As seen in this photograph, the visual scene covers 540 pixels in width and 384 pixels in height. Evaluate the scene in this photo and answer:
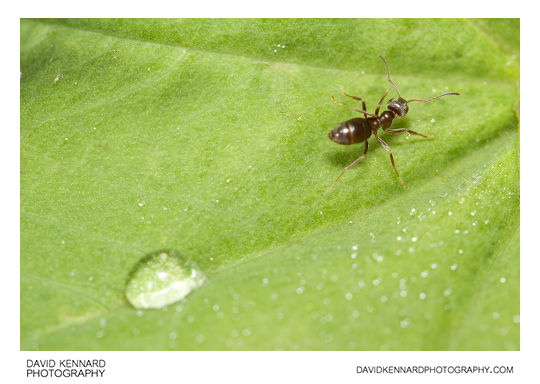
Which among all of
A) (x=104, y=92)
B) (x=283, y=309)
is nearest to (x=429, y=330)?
(x=283, y=309)

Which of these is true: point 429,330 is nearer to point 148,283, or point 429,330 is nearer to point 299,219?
point 299,219

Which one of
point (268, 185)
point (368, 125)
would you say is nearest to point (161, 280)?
point (268, 185)

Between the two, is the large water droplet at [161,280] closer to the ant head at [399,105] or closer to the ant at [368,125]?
the ant at [368,125]

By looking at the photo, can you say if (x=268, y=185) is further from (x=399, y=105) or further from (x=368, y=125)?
(x=399, y=105)

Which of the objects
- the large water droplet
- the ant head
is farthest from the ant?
the large water droplet

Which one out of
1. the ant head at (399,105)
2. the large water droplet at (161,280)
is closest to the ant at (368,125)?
the ant head at (399,105)

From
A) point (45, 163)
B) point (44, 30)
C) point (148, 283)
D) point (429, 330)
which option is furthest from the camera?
point (44, 30)
